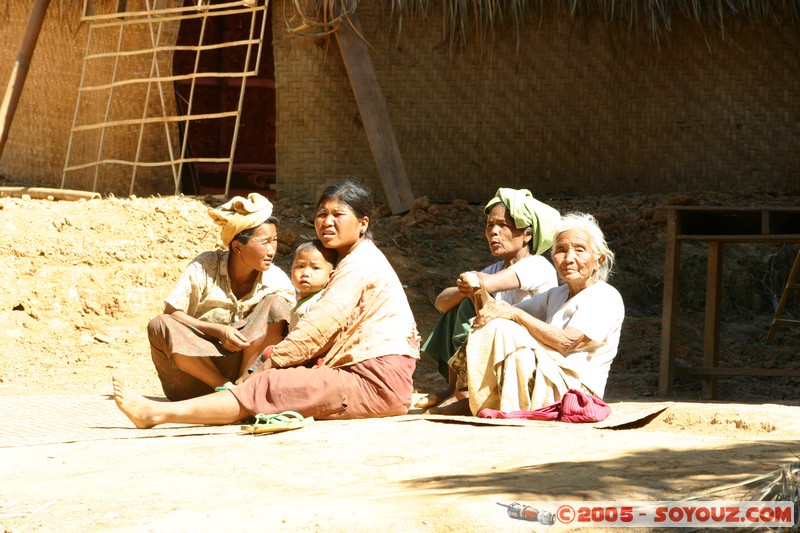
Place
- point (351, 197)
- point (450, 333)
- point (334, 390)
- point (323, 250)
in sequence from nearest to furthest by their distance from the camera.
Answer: point (334, 390) < point (351, 197) < point (323, 250) < point (450, 333)

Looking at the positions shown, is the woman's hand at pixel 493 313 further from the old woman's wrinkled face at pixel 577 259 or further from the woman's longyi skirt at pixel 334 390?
the woman's longyi skirt at pixel 334 390

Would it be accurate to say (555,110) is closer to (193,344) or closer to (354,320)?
(193,344)

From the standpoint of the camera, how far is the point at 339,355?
4832mm

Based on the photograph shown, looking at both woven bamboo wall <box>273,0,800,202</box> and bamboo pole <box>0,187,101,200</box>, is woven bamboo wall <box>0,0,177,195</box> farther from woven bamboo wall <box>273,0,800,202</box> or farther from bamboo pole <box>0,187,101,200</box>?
woven bamboo wall <box>273,0,800,202</box>

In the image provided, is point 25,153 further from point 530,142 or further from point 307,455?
point 307,455

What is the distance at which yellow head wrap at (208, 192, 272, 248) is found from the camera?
18.1ft

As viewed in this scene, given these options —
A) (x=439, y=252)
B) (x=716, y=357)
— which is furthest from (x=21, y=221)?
(x=716, y=357)

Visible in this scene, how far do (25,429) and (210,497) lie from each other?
6.82 feet

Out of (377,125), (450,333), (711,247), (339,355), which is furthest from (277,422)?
(377,125)

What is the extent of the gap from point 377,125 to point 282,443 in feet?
18.0

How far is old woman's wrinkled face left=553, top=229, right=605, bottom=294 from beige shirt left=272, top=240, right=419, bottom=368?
2.44 ft

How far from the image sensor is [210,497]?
3.38 metres

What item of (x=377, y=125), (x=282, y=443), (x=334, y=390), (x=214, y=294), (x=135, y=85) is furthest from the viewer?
(x=135, y=85)

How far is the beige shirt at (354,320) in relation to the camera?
472cm
